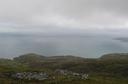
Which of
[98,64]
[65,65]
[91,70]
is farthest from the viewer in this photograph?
[65,65]

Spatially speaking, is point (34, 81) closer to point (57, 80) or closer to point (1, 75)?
point (57, 80)

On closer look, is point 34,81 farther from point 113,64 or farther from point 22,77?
point 113,64

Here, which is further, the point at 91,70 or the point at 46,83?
the point at 91,70

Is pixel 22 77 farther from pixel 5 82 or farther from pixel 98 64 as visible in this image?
pixel 98 64

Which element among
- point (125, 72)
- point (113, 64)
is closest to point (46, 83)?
point (125, 72)

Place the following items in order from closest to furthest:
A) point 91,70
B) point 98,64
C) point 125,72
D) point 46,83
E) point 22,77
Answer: point 46,83, point 22,77, point 125,72, point 91,70, point 98,64

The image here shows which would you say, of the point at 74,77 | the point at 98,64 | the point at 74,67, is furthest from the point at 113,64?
the point at 74,77

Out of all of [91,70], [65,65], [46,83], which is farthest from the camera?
[65,65]

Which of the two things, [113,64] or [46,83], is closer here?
[46,83]

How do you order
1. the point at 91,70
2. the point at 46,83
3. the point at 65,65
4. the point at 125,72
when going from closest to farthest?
the point at 46,83 → the point at 125,72 → the point at 91,70 → the point at 65,65
